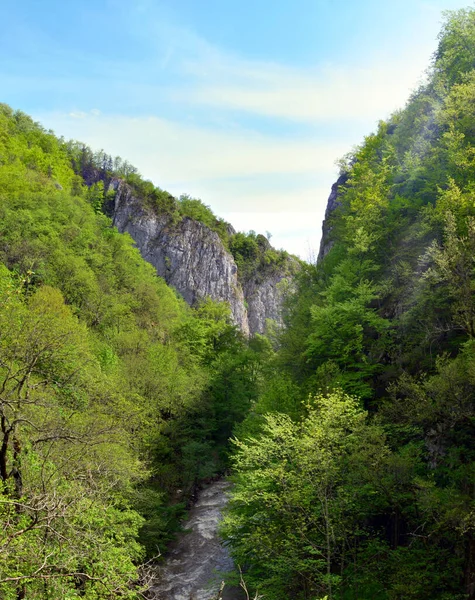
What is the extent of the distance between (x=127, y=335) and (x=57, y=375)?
51.3ft

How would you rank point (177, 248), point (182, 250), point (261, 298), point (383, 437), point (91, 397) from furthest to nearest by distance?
point (261, 298) < point (182, 250) < point (177, 248) < point (91, 397) < point (383, 437)

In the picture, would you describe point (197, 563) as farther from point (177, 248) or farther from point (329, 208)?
point (177, 248)

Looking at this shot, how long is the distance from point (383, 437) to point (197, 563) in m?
14.4

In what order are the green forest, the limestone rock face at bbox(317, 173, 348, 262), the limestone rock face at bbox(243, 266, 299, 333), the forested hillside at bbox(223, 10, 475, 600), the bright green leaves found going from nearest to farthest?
the green forest, the forested hillside at bbox(223, 10, 475, 600), the bright green leaves, the limestone rock face at bbox(317, 173, 348, 262), the limestone rock face at bbox(243, 266, 299, 333)

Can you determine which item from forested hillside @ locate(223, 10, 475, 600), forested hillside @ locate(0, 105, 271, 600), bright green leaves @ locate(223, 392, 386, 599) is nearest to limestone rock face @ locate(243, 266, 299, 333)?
forested hillside @ locate(0, 105, 271, 600)

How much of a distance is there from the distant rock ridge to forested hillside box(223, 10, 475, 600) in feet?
181

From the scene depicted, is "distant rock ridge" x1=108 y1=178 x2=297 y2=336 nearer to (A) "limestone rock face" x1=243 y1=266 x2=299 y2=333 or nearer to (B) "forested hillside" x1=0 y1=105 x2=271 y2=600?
(A) "limestone rock face" x1=243 y1=266 x2=299 y2=333

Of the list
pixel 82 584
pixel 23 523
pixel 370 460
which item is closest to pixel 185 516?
pixel 82 584

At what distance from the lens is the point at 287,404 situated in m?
24.5

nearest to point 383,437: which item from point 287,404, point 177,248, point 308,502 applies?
point 308,502

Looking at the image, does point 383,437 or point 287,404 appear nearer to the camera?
point 383,437

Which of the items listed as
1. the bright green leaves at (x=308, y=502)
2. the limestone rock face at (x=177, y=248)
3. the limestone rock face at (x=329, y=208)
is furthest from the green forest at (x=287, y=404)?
the limestone rock face at (x=177, y=248)

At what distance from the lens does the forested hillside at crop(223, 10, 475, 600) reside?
13633mm

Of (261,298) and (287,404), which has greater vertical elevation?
(261,298)
